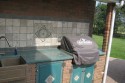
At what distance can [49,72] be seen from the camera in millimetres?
3916

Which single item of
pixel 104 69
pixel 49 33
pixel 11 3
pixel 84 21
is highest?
pixel 11 3

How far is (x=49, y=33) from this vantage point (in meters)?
4.76

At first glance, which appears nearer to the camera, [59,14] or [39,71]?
[39,71]

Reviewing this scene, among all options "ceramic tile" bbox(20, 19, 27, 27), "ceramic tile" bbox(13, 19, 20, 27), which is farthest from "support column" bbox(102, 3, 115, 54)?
"ceramic tile" bbox(13, 19, 20, 27)

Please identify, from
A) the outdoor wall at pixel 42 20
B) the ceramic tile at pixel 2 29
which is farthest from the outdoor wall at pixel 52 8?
the ceramic tile at pixel 2 29

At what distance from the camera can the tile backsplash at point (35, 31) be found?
4133 mm

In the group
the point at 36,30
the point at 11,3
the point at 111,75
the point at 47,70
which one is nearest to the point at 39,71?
the point at 47,70

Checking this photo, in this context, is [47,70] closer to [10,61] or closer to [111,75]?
[10,61]

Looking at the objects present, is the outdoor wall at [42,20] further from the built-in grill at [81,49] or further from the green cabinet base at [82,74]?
the green cabinet base at [82,74]

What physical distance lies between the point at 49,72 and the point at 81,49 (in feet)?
3.33

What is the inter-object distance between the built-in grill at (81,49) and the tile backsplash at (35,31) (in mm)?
361

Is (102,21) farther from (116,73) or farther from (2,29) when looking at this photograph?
(2,29)

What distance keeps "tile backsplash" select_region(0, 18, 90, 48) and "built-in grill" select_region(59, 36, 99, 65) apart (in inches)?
14.2

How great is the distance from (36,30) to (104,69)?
230 centimetres
